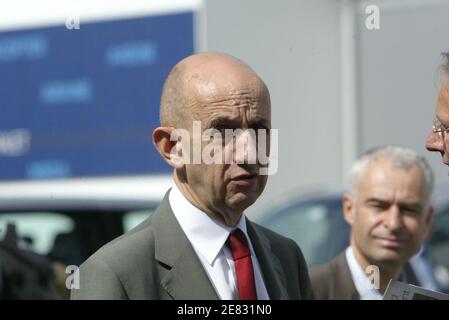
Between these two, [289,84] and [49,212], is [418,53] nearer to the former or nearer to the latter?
[289,84]

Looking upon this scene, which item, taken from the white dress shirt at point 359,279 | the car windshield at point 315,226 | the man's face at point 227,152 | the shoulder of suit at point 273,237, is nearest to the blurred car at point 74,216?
the car windshield at point 315,226

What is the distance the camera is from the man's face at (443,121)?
2576 millimetres

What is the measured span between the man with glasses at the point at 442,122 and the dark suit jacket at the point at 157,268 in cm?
45

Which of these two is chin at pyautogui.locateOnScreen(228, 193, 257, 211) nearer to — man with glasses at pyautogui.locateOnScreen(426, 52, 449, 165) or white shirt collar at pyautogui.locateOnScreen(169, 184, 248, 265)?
white shirt collar at pyautogui.locateOnScreen(169, 184, 248, 265)

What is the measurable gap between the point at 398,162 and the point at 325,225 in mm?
1628

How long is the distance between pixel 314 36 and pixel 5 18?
12.3 ft

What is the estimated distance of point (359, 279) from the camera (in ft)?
11.3

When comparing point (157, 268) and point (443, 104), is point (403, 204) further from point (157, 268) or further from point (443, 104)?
point (157, 268)

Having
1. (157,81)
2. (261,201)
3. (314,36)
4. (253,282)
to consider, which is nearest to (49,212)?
(157,81)

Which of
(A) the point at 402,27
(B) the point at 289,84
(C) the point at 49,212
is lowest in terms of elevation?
(C) the point at 49,212

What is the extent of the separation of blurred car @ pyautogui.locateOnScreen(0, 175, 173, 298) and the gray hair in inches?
90.4

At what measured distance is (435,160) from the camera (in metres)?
4.12

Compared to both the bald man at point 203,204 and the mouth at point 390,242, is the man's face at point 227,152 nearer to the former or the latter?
the bald man at point 203,204

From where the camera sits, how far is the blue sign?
6961 mm
